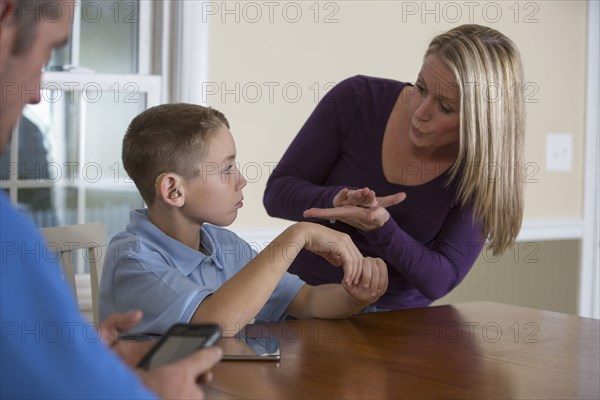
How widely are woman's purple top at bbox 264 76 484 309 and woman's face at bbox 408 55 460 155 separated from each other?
11 centimetres

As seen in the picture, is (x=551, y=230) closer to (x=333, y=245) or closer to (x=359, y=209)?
(x=359, y=209)

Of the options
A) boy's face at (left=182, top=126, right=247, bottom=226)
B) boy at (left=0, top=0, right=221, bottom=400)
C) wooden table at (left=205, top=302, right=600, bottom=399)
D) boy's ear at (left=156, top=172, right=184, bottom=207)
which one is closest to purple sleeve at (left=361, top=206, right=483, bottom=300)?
wooden table at (left=205, top=302, right=600, bottom=399)

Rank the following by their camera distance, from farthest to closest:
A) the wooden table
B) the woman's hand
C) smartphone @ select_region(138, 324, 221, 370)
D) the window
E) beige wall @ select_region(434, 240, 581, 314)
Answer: beige wall @ select_region(434, 240, 581, 314)
the window
the woman's hand
the wooden table
smartphone @ select_region(138, 324, 221, 370)

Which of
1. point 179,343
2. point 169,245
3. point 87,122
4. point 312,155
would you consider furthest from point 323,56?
point 179,343

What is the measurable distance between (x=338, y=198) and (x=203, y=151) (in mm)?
317

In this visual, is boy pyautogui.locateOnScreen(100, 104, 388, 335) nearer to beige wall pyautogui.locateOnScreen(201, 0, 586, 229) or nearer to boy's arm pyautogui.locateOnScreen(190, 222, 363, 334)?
boy's arm pyautogui.locateOnScreen(190, 222, 363, 334)

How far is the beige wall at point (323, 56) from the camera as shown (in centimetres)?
287

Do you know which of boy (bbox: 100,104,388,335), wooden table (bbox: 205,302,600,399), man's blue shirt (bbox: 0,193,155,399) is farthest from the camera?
boy (bbox: 100,104,388,335)

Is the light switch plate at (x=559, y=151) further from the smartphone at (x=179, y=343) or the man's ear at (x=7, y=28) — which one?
the man's ear at (x=7, y=28)

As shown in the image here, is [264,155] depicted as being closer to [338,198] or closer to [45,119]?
[45,119]

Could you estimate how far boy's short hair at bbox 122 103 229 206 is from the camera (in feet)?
5.71

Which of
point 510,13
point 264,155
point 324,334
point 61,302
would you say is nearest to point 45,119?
point 264,155

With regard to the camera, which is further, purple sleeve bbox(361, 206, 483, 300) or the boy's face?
purple sleeve bbox(361, 206, 483, 300)

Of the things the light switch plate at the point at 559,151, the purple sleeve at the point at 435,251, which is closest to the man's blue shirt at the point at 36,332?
the purple sleeve at the point at 435,251
